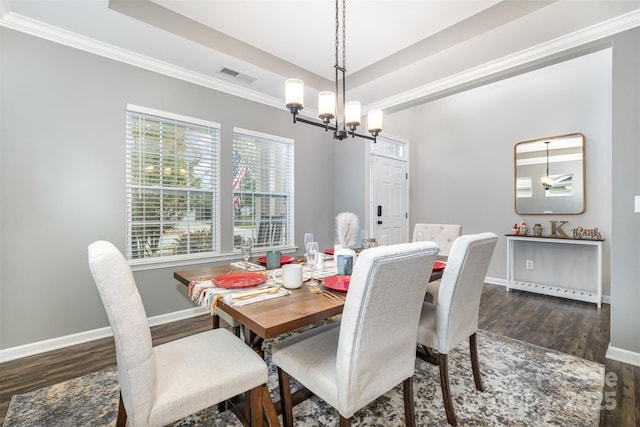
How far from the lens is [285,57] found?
A: 9.89 feet

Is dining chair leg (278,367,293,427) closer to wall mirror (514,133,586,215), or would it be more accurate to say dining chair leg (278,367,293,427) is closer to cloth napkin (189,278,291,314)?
cloth napkin (189,278,291,314)

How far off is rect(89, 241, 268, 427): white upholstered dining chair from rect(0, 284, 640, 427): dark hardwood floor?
49.6 inches

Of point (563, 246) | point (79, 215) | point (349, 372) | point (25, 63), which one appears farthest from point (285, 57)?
point (563, 246)

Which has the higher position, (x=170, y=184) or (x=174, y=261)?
(x=170, y=184)

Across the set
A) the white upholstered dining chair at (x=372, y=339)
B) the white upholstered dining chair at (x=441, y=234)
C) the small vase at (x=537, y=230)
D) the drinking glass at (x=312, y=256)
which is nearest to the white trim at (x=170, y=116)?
the drinking glass at (x=312, y=256)

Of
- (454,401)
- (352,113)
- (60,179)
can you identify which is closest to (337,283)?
(454,401)

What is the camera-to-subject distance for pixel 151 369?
102cm

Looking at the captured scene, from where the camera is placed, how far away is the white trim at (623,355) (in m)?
2.12

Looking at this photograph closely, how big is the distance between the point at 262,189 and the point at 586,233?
403 cm

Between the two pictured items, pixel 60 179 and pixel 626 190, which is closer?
pixel 626 190

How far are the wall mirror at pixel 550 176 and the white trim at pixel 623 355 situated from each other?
2.04 m

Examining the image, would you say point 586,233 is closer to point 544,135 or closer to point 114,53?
point 544,135

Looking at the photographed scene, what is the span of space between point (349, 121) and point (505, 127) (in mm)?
3268

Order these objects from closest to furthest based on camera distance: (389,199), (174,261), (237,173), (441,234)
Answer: (441,234) → (174,261) → (237,173) → (389,199)
